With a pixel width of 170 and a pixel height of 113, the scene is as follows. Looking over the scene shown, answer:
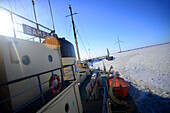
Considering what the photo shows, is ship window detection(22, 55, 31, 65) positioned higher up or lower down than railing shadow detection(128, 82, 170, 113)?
higher up

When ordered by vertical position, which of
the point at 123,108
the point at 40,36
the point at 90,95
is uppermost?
the point at 40,36

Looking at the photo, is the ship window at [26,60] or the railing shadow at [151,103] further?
the railing shadow at [151,103]

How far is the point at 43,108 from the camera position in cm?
267

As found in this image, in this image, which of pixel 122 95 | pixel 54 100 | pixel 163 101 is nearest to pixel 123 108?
pixel 122 95

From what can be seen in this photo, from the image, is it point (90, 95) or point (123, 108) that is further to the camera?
point (123, 108)

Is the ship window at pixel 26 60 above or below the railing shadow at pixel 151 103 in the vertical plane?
above

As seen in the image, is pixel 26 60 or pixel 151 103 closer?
pixel 26 60

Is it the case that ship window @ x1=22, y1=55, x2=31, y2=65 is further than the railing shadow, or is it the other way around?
the railing shadow

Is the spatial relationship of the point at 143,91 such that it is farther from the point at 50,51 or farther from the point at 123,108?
the point at 50,51

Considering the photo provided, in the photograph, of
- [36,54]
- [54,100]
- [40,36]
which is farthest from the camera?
[40,36]

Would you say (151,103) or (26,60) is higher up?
(26,60)

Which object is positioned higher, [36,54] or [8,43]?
[8,43]

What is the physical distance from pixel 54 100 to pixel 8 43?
2.99 meters

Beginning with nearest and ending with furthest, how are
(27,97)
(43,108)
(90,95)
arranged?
1. (43,108)
2. (27,97)
3. (90,95)
